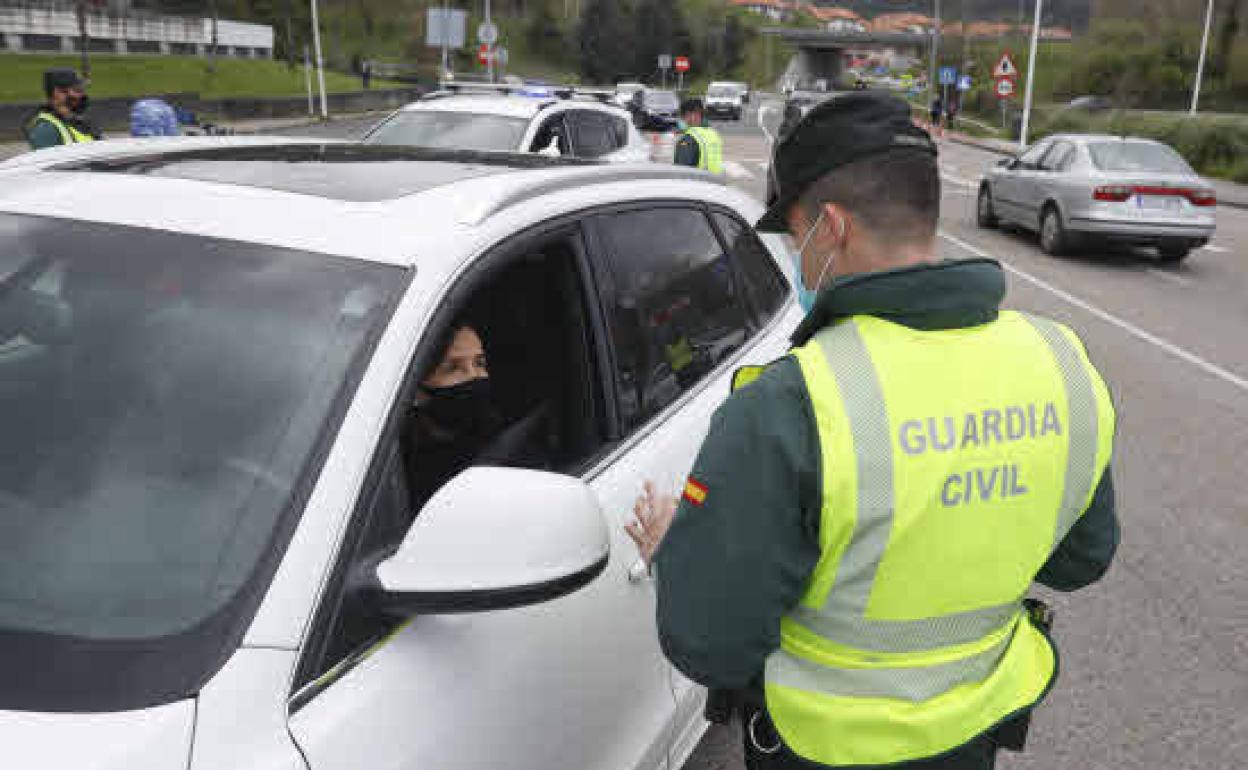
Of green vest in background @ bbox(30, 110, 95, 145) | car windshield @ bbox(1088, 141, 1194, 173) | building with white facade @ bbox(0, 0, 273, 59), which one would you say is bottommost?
car windshield @ bbox(1088, 141, 1194, 173)

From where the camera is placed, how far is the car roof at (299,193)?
1.90 meters

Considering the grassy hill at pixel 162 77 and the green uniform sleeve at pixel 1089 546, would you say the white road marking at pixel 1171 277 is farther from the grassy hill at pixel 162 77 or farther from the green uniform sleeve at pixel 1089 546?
the grassy hill at pixel 162 77

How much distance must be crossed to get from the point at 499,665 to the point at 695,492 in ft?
1.64

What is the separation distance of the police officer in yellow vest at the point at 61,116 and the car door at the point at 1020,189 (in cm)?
1230

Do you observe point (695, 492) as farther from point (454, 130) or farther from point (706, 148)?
point (706, 148)

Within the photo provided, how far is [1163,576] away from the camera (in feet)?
15.4

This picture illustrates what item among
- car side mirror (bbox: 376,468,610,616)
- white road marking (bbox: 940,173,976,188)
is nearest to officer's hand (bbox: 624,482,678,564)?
car side mirror (bbox: 376,468,610,616)

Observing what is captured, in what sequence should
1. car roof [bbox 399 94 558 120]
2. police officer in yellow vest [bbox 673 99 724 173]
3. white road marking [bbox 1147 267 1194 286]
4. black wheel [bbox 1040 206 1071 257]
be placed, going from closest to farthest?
car roof [bbox 399 94 558 120]
police officer in yellow vest [bbox 673 99 724 173]
white road marking [bbox 1147 267 1194 286]
black wheel [bbox 1040 206 1071 257]

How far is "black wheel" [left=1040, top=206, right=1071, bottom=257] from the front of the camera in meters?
14.1

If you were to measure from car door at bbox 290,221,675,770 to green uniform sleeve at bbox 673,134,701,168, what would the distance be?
27.7ft

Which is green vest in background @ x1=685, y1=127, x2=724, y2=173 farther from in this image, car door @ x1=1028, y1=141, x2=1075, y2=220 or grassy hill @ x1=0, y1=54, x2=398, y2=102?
grassy hill @ x1=0, y1=54, x2=398, y2=102

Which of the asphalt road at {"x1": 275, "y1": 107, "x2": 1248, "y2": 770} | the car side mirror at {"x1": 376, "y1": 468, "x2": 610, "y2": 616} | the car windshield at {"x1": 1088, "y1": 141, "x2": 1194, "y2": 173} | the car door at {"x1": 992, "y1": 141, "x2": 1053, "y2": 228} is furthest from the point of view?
the car door at {"x1": 992, "y1": 141, "x2": 1053, "y2": 228}

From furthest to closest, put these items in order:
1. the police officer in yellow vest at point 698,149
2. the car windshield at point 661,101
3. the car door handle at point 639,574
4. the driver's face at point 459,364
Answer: the car windshield at point 661,101 → the police officer in yellow vest at point 698,149 → the driver's face at point 459,364 → the car door handle at point 639,574

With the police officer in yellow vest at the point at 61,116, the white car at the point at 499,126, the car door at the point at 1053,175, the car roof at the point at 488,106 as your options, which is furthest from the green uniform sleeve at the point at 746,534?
the car door at the point at 1053,175
